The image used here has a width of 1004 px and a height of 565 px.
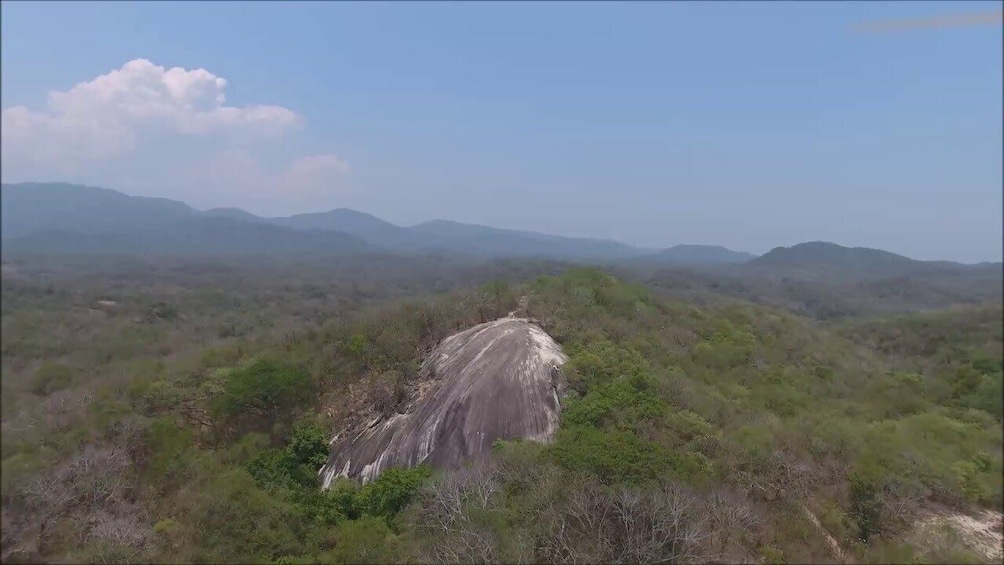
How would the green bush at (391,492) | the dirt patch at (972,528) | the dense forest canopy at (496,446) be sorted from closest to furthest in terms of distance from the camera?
the dense forest canopy at (496,446) < the dirt patch at (972,528) < the green bush at (391,492)

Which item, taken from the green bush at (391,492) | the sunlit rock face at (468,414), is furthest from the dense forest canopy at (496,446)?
the sunlit rock face at (468,414)

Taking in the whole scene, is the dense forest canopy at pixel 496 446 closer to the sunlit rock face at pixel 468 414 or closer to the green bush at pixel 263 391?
the green bush at pixel 263 391

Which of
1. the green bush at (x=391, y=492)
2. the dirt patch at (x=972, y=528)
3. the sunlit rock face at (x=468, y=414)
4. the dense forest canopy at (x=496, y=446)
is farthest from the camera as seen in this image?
the sunlit rock face at (x=468, y=414)

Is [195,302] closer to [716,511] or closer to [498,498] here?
[498,498]

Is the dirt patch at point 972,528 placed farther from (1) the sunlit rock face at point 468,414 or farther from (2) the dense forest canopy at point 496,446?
(1) the sunlit rock face at point 468,414

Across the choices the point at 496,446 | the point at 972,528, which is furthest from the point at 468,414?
the point at 972,528

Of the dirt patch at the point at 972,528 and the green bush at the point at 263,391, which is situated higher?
the dirt patch at the point at 972,528

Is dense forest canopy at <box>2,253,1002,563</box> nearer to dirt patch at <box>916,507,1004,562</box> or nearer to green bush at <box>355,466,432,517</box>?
green bush at <box>355,466,432,517</box>

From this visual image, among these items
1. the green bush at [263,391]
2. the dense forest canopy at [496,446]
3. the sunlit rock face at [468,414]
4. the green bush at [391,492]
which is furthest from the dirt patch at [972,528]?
the green bush at [263,391]

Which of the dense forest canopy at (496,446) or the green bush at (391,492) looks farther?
the green bush at (391,492)
